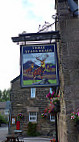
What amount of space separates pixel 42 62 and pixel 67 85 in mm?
1072

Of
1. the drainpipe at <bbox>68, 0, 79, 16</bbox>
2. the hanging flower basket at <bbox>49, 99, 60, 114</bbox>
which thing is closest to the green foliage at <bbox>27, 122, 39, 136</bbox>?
the hanging flower basket at <bbox>49, 99, 60, 114</bbox>

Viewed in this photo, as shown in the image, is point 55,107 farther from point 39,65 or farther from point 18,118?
point 18,118

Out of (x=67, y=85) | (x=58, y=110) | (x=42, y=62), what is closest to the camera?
(x=67, y=85)

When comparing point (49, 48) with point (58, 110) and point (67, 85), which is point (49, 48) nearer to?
point (67, 85)

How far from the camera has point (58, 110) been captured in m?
6.29

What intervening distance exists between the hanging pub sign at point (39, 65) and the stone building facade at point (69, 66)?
0.93ft

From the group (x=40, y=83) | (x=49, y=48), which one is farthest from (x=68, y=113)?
(x=49, y=48)

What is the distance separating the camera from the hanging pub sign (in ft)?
16.8

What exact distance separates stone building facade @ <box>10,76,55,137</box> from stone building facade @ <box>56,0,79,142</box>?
11.9 meters

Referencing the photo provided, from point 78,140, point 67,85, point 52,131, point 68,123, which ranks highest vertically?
point 67,85

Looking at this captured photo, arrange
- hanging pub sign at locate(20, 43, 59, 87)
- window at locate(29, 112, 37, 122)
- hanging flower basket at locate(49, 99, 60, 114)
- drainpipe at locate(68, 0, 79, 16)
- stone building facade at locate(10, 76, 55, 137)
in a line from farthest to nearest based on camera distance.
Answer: window at locate(29, 112, 37, 122)
stone building facade at locate(10, 76, 55, 137)
hanging flower basket at locate(49, 99, 60, 114)
drainpipe at locate(68, 0, 79, 16)
hanging pub sign at locate(20, 43, 59, 87)

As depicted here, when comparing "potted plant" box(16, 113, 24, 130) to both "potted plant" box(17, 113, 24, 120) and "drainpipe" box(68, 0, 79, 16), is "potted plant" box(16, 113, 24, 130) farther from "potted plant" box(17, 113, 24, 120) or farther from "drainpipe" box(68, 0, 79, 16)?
"drainpipe" box(68, 0, 79, 16)

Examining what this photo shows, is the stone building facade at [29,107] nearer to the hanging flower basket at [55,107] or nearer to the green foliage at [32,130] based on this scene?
the green foliage at [32,130]

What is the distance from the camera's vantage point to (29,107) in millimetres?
17297
